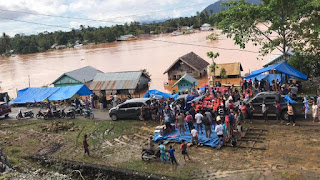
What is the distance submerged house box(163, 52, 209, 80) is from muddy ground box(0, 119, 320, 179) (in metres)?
18.4

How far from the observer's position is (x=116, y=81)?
2391cm

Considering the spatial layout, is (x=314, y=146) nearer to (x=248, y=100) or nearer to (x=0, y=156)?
(x=248, y=100)

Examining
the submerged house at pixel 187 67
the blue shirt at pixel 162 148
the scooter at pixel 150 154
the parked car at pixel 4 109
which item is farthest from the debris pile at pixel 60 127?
the submerged house at pixel 187 67

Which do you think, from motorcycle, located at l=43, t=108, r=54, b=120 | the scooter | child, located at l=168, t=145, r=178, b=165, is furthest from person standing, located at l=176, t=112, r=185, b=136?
motorcycle, located at l=43, t=108, r=54, b=120

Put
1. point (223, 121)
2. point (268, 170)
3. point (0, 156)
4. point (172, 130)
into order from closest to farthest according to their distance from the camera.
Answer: point (268, 170)
point (0, 156)
point (223, 121)
point (172, 130)

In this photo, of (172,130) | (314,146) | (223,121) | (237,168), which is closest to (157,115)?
(172,130)

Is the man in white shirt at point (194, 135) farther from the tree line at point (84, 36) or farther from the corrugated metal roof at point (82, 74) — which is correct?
the tree line at point (84, 36)

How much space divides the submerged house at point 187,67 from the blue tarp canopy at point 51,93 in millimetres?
13705

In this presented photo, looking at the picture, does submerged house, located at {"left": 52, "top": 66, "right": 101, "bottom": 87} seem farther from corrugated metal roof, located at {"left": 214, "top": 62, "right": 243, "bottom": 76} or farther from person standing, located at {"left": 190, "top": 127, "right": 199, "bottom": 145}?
person standing, located at {"left": 190, "top": 127, "right": 199, "bottom": 145}

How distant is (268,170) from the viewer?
970 cm

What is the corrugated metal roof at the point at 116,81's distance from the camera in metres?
23.4

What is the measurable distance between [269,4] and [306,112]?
8.32 meters

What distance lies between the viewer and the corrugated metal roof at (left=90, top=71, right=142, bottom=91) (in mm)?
23359

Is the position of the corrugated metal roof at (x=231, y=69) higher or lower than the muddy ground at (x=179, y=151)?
higher
